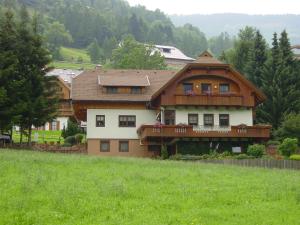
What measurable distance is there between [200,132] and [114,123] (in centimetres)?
914

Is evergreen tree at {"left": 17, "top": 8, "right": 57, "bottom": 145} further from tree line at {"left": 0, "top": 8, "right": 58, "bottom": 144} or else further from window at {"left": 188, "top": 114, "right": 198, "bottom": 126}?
window at {"left": 188, "top": 114, "right": 198, "bottom": 126}

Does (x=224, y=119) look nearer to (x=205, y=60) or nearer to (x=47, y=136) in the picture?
(x=205, y=60)

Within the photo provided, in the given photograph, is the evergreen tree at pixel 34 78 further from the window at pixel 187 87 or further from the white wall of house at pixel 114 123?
the window at pixel 187 87

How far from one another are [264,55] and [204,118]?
2234cm

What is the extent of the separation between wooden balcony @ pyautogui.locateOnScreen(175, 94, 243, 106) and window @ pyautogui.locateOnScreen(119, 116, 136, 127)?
5.86 meters

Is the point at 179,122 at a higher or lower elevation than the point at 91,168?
higher

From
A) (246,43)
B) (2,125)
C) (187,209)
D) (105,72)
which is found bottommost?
(187,209)

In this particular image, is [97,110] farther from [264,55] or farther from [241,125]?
[264,55]

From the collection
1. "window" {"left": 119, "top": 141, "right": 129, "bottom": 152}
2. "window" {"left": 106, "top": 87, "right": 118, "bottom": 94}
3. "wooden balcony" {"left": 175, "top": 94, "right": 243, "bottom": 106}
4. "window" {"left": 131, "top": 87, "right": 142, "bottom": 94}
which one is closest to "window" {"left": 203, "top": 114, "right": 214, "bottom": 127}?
"wooden balcony" {"left": 175, "top": 94, "right": 243, "bottom": 106}

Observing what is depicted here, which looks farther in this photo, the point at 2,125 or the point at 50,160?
the point at 2,125

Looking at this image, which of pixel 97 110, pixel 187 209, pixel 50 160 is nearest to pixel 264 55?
pixel 97 110

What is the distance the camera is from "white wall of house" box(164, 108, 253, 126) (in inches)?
2327

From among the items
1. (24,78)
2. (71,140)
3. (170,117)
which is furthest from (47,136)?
(24,78)

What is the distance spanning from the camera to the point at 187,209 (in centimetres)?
2189
